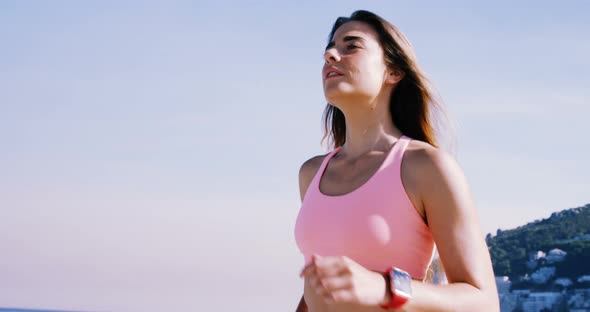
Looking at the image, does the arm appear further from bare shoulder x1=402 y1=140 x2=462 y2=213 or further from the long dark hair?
the long dark hair

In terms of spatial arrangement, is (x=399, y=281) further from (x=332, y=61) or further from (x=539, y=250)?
(x=539, y=250)

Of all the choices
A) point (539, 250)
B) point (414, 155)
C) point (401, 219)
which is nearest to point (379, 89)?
point (414, 155)

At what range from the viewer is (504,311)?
171 feet

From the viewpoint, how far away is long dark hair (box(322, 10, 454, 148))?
3371 mm

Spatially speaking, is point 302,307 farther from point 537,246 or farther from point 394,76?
point 537,246

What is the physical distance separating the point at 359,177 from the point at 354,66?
43cm

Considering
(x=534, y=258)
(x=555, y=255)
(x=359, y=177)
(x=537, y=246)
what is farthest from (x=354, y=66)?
(x=537, y=246)

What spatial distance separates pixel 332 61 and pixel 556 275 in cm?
5181

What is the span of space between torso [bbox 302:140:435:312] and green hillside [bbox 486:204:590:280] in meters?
48.9

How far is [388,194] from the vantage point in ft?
9.75

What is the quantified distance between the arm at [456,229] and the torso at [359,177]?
21mm

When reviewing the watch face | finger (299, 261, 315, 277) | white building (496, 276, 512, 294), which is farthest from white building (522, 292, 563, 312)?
finger (299, 261, 315, 277)

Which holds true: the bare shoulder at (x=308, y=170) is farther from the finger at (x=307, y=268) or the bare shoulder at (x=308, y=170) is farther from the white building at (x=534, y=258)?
the white building at (x=534, y=258)

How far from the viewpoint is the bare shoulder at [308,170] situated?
12.2 ft
